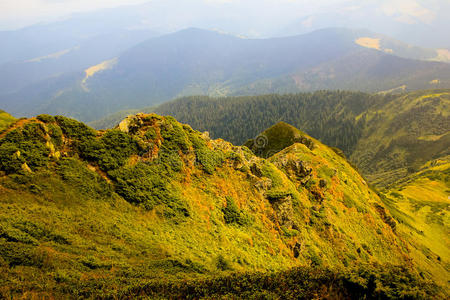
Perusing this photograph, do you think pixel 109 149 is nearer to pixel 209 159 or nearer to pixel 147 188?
pixel 147 188

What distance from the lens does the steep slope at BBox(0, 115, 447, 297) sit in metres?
12.7

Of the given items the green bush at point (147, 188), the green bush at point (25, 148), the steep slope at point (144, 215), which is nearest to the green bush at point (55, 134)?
the steep slope at point (144, 215)

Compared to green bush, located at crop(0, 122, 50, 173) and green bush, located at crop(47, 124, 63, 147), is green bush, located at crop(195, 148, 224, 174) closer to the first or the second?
green bush, located at crop(47, 124, 63, 147)

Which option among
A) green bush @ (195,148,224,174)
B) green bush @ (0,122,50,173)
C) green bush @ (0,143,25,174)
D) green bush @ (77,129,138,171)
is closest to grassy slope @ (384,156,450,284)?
green bush @ (195,148,224,174)

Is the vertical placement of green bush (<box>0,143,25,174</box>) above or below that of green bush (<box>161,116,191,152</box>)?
→ above

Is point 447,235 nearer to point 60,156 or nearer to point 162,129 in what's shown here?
point 162,129

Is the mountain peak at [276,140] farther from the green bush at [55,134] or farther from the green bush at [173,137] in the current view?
the green bush at [55,134]

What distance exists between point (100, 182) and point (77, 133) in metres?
5.83

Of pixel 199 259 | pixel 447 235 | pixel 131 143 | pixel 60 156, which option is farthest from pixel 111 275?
pixel 447 235

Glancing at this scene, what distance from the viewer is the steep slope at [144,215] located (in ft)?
41.7

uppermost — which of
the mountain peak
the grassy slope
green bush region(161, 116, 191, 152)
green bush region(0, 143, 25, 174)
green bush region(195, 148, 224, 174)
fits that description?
green bush region(0, 143, 25, 174)

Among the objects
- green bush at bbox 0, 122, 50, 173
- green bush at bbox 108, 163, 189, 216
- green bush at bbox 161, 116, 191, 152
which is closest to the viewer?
green bush at bbox 0, 122, 50, 173

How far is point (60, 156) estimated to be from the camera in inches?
770

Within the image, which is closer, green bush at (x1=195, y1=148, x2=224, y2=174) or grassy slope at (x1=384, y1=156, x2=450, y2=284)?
green bush at (x1=195, y1=148, x2=224, y2=174)
